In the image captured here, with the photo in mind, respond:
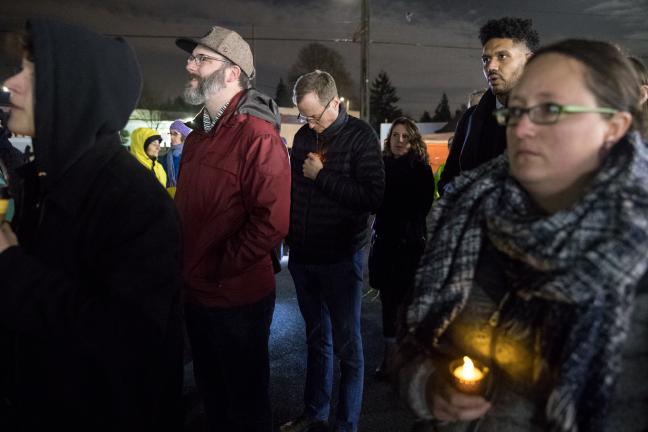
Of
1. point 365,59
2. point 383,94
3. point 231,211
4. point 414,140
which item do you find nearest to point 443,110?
point 383,94

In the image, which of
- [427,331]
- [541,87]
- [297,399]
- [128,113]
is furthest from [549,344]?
[297,399]

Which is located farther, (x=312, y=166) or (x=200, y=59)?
(x=312, y=166)

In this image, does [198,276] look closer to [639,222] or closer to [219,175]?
[219,175]

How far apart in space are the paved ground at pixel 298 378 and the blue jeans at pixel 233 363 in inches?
33.1

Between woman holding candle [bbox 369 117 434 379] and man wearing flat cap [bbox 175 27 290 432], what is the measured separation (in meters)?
1.59

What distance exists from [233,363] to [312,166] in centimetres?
138

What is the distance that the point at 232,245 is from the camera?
8.00 ft

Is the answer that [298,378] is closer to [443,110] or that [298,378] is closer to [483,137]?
[483,137]

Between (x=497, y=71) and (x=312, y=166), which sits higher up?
(x=497, y=71)

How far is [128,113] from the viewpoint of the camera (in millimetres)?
1655

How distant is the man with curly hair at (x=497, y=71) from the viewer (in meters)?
2.64

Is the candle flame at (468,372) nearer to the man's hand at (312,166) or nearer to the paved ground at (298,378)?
the man's hand at (312,166)

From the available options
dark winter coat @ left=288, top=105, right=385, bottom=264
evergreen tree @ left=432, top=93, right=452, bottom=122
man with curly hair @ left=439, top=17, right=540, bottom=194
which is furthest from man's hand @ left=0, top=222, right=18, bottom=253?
evergreen tree @ left=432, top=93, right=452, bottom=122

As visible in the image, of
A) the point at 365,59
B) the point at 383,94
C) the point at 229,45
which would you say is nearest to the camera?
the point at 229,45
